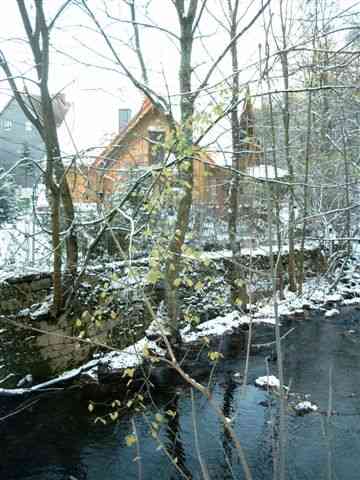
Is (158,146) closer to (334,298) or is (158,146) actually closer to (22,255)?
(22,255)

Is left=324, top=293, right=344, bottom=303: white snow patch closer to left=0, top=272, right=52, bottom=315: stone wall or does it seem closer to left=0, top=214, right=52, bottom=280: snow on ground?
left=0, top=214, right=52, bottom=280: snow on ground

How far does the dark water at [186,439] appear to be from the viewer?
14.8ft

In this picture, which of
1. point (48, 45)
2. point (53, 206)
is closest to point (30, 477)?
point (53, 206)

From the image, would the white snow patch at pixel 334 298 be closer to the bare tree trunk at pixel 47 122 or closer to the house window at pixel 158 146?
the house window at pixel 158 146

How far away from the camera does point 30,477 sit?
4.45 metres

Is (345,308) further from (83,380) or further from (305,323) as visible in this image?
(83,380)

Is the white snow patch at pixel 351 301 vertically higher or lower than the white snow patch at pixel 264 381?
higher

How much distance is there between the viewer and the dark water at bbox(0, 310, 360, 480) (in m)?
4.50

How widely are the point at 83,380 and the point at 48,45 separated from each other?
5256 mm

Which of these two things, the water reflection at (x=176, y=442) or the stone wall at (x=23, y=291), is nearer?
the water reflection at (x=176, y=442)

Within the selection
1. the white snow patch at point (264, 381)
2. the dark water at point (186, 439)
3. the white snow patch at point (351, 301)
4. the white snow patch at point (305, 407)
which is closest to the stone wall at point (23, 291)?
the dark water at point (186, 439)

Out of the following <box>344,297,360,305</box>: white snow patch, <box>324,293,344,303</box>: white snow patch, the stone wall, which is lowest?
<box>344,297,360,305</box>: white snow patch

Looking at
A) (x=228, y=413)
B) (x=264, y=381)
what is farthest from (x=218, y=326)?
(x=228, y=413)

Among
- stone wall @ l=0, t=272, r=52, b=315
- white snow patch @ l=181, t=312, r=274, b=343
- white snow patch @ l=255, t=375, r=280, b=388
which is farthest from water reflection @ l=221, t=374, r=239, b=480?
stone wall @ l=0, t=272, r=52, b=315
